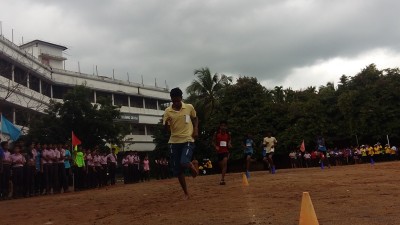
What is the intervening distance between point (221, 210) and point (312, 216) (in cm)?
199

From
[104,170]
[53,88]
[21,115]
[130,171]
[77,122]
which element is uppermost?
[53,88]

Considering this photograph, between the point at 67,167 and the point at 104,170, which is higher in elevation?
the point at 67,167

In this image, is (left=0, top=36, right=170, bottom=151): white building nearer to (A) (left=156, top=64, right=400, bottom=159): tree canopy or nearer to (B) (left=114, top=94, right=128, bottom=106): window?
(B) (left=114, top=94, right=128, bottom=106): window

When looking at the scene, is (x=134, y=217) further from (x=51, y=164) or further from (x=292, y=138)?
(x=292, y=138)

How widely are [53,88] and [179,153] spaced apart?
37820 millimetres

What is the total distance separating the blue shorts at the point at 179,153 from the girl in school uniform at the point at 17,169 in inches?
334

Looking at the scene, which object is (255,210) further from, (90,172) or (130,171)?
(130,171)

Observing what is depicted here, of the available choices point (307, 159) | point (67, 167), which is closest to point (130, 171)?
point (67, 167)

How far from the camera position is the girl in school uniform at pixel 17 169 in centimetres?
1430

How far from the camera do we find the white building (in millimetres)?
30109

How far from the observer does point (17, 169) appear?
14352 millimetres

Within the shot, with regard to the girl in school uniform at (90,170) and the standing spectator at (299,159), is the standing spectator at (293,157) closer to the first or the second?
the standing spectator at (299,159)

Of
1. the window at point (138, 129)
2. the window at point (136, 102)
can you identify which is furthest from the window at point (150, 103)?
the window at point (138, 129)

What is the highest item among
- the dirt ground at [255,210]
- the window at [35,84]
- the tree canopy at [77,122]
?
the window at [35,84]
